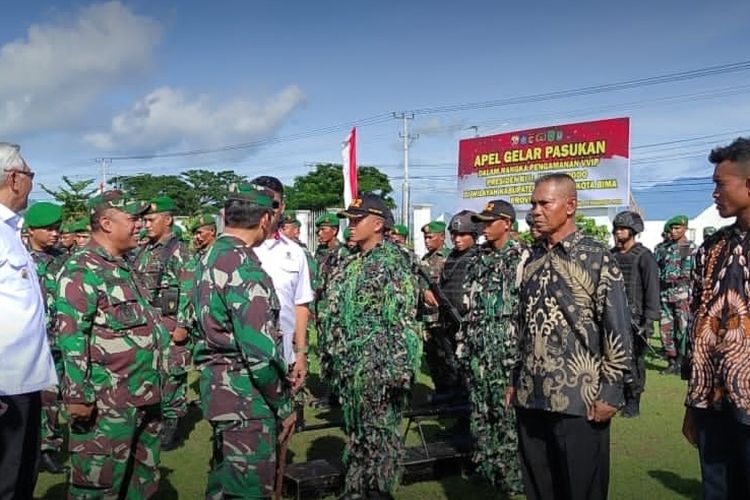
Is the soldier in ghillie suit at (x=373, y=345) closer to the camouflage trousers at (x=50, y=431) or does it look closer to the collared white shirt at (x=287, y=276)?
the collared white shirt at (x=287, y=276)

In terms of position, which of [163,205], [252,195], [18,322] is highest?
[163,205]

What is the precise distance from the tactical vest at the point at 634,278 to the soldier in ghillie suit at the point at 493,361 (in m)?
3.40

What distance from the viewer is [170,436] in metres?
6.98

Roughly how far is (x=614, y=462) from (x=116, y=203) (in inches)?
188

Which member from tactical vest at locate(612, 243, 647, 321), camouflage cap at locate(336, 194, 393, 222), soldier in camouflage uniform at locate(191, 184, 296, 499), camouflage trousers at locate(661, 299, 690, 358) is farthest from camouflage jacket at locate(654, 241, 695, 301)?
soldier in camouflage uniform at locate(191, 184, 296, 499)

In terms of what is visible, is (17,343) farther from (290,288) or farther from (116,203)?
(290,288)

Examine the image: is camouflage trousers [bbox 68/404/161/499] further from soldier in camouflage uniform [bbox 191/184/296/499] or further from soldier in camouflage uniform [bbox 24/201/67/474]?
soldier in camouflage uniform [bbox 24/201/67/474]

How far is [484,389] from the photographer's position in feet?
18.5

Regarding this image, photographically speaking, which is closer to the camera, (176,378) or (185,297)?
(185,297)

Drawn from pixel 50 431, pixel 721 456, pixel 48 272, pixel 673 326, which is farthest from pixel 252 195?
pixel 673 326

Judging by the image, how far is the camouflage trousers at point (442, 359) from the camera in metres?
8.41

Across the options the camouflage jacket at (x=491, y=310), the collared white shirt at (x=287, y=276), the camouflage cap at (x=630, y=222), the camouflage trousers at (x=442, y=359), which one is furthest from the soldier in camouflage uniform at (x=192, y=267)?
the camouflage cap at (x=630, y=222)

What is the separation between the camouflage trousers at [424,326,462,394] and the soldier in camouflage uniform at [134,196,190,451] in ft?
9.81

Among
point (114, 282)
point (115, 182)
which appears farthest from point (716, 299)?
point (115, 182)
